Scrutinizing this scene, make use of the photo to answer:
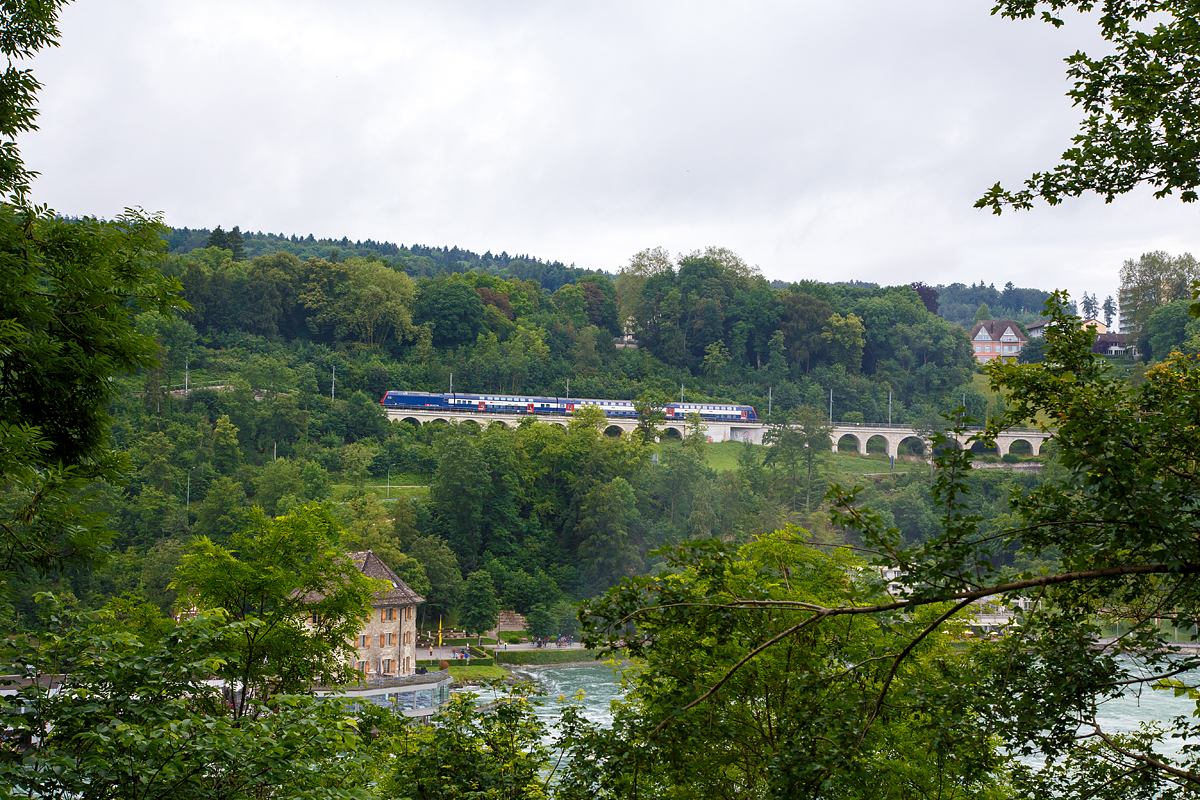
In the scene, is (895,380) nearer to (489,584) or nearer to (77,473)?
(489,584)

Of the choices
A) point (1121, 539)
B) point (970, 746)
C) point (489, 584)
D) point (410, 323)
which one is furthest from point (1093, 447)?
point (410, 323)

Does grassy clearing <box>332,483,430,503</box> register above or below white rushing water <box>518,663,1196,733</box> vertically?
above

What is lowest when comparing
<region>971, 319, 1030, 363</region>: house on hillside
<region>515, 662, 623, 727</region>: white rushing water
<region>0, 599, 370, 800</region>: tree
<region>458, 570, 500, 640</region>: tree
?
<region>515, 662, 623, 727</region>: white rushing water

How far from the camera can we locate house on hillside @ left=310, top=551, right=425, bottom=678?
31.9m

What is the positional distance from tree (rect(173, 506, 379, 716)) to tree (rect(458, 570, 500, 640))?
97.3ft

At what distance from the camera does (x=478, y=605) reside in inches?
1710

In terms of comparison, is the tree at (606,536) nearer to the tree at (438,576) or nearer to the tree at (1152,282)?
the tree at (438,576)

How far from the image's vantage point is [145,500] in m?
45.5

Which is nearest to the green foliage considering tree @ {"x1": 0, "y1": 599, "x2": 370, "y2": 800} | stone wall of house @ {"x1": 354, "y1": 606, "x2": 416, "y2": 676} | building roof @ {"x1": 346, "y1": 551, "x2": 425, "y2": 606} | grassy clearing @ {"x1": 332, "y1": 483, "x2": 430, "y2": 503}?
tree @ {"x1": 0, "y1": 599, "x2": 370, "y2": 800}

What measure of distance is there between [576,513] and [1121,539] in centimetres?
4865

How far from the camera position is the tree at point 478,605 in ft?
142

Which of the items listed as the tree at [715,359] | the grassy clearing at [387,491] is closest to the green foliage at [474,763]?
the grassy clearing at [387,491]

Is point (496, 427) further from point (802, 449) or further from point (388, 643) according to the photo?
point (388, 643)

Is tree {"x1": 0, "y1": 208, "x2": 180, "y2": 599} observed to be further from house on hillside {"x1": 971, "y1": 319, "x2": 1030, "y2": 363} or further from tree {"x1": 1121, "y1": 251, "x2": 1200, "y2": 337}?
house on hillside {"x1": 971, "y1": 319, "x2": 1030, "y2": 363}
